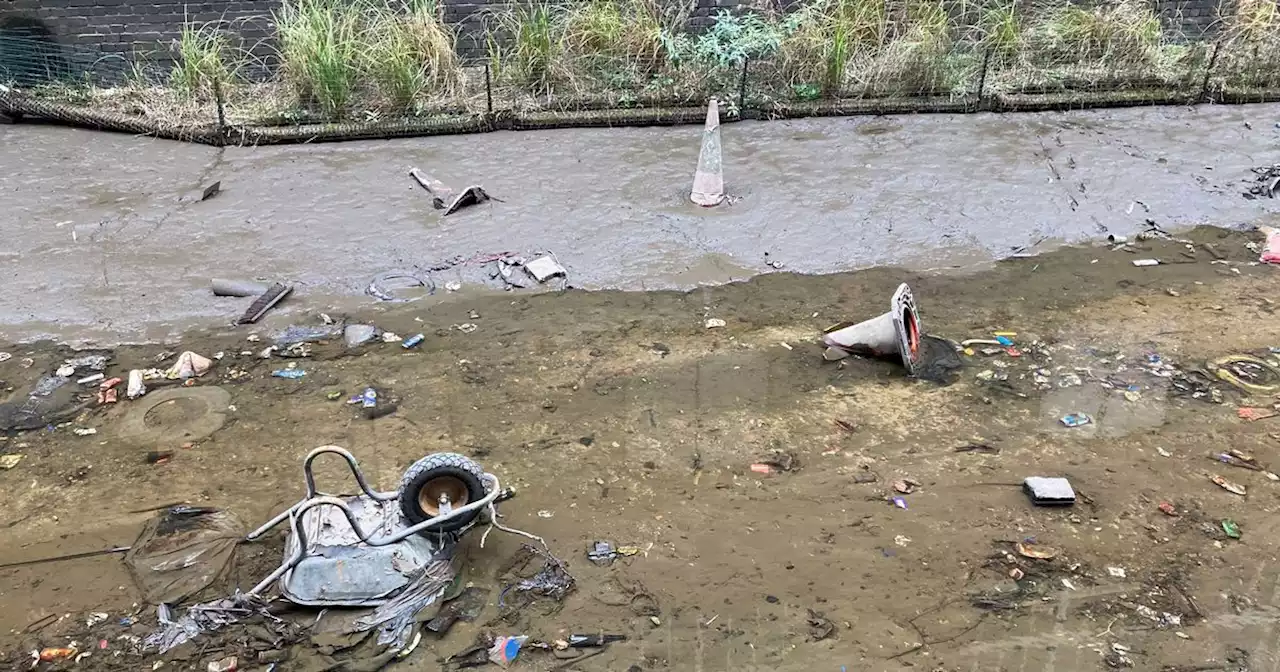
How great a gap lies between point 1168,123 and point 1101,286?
298cm

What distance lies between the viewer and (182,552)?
122 inches

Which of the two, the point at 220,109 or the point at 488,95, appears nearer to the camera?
the point at 220,109

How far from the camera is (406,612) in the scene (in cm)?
286

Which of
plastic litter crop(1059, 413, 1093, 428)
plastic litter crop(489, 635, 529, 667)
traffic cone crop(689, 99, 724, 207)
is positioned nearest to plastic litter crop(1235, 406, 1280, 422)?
plastic litter crop(1059, 413, 1093, 428)

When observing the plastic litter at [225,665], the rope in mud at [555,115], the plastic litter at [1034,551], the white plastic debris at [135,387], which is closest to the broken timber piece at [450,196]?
the rope in mud at [555,115]

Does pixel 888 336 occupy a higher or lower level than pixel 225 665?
higher

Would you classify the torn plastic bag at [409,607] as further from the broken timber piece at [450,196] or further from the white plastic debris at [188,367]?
the broken timber piece at [450,196]

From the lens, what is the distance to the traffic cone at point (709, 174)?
5762 mm

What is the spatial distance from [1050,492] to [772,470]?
1070 mm

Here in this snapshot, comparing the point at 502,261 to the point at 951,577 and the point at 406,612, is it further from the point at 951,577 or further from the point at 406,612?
the point at 951,577

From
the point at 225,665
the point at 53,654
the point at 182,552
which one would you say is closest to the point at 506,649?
the point at 225,665

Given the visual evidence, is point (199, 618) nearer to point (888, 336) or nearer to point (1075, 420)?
point (888, 336)

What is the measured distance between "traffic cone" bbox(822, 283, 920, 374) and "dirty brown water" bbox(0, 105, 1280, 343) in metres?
0.98

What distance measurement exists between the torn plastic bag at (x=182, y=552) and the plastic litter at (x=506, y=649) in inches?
42.0
